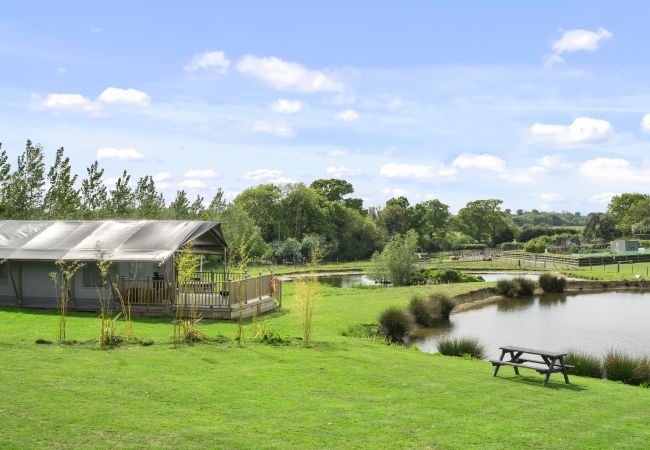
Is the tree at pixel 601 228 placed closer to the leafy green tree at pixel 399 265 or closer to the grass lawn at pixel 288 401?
the leafy green tree at pixel 399 265

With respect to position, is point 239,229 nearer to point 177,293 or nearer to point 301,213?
point 301,213

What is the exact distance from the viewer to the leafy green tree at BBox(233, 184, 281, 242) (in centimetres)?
8188

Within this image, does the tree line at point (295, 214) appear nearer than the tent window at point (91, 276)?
No

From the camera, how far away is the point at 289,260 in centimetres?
7600

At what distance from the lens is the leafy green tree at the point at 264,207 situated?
81875 mm

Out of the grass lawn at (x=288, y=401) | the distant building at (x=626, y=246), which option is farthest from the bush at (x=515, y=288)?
the distant building at (x=626, y=246)

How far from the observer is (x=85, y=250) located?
24047mm

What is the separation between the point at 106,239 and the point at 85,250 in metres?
0.97

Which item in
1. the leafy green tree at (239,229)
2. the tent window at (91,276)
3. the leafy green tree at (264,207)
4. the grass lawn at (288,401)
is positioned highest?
the leafy green tree at (264,207)

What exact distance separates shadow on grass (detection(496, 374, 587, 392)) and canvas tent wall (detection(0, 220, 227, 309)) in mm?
13716

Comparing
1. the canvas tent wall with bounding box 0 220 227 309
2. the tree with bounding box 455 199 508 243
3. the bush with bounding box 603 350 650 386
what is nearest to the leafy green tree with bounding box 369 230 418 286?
the canvas tent wall with bounding box 0 220 227 309

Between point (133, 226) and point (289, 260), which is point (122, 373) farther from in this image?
point (289, 260)

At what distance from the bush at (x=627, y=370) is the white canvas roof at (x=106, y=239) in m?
15.2

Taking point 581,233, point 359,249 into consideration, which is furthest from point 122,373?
point 581,233
